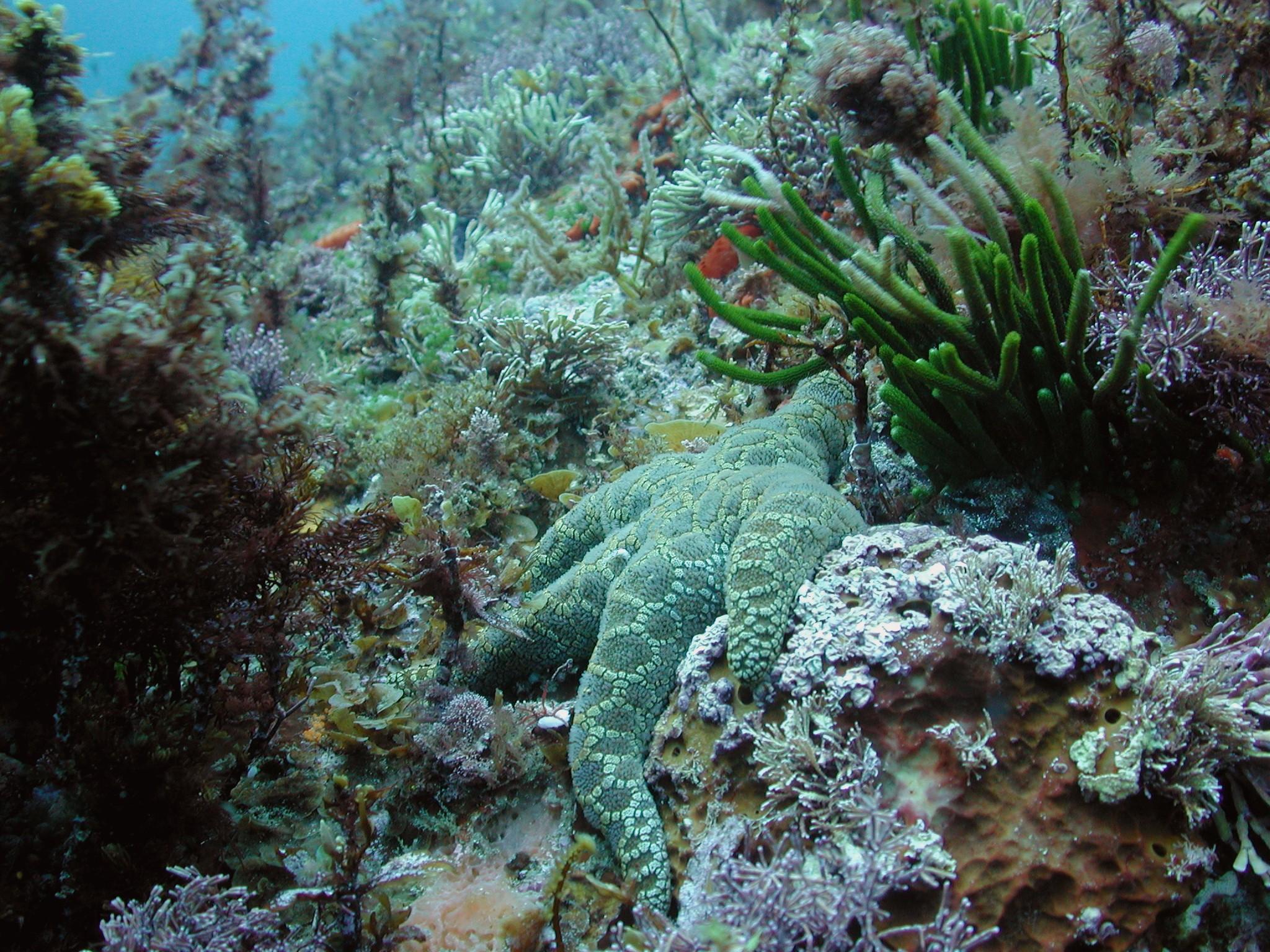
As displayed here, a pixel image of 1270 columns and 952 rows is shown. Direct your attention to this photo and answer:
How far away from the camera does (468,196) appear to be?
8.41 m

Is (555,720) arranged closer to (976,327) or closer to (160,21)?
(976,327)

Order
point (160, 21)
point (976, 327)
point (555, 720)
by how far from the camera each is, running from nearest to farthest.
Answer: point (976, 327) < point (555, 720) < point (160, 21)

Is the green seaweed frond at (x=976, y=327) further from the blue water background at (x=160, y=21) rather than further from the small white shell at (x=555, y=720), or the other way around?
the blue water background at (x=160, y=21)

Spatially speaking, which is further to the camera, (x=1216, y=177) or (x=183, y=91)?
(x=183, y=91)

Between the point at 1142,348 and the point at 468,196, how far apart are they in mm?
7679

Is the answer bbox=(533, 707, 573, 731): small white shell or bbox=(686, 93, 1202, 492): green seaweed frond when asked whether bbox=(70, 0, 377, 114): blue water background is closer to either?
bbox=(686, 93, 1202, 492): green seaweed frond

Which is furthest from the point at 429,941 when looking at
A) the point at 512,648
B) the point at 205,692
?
the point at 205,692

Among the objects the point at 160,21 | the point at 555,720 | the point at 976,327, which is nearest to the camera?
the point at 976,327

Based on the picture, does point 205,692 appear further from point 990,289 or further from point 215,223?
point 990,289

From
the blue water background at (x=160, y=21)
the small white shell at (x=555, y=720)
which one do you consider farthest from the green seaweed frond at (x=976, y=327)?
the blue water background at (x=160, y=21)

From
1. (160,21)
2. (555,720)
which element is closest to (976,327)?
(555,720)

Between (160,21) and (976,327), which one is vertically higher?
(160,21)

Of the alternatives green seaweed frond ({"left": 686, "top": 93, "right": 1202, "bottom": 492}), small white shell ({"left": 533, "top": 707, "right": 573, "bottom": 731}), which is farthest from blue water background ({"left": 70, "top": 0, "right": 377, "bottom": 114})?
small white shell ({"left": 533, "top": 707, "right": 573, "bottom": 731})

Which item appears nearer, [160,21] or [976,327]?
[976,327]
